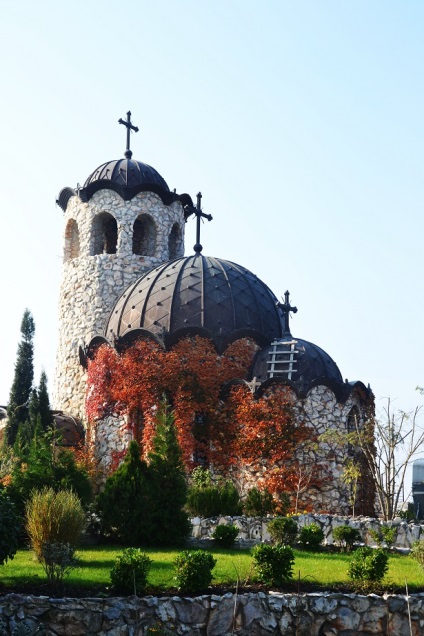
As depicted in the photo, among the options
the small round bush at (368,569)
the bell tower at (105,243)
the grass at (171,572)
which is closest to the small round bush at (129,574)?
the grass at (171,572)

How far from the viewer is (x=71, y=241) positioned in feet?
102

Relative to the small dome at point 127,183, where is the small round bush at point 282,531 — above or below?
→ below

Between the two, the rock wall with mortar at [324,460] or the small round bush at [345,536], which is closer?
the small round bush at [345,536]

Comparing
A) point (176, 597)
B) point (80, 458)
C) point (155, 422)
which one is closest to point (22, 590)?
point (176, 597)

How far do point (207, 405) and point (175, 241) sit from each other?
30.6ft

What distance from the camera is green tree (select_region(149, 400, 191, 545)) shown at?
51.5 feet

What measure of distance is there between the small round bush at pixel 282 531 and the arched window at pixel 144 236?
50.1ft

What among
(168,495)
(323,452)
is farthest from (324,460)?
(168,495)

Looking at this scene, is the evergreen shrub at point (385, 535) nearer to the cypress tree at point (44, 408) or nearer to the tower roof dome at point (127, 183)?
the cypress tree at point (44, 408)

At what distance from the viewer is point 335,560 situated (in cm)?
1491

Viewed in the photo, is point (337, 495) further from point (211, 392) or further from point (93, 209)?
point (93, 209)

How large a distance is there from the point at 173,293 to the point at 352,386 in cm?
601

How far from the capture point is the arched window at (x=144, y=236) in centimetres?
3003

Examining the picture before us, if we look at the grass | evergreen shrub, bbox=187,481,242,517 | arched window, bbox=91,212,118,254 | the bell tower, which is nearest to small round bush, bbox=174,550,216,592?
the grass
